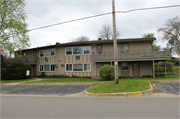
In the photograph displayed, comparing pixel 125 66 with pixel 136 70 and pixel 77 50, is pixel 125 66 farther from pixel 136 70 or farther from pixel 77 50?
pixel 77 50

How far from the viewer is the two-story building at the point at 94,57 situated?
Answer: 20131 millimetres

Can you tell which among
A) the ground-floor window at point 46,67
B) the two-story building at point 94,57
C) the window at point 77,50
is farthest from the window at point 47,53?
the window at point 77,50

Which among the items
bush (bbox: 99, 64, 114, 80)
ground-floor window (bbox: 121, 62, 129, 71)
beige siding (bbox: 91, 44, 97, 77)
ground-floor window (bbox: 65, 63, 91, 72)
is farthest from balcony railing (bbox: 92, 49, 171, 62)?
bush (bbox: 99, 64, 114, 80)

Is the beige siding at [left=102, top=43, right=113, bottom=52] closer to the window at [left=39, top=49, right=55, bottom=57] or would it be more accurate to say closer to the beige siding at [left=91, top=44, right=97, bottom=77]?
the beige siding at [left=91, top=44, right=97, bottom=77]

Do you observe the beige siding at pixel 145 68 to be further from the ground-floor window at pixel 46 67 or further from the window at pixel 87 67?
the ground-floor window at pixel 46 67

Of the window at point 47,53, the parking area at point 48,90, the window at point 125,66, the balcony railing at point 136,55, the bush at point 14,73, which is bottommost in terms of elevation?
the parking area at point 48,90

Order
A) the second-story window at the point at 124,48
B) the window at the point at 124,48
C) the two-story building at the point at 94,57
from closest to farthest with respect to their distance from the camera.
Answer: the two-story building at the point at 94,57
the window at the point at 124,48
the second-story window at the point at 124,48

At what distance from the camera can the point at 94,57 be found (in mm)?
21828

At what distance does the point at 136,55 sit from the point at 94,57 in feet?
20.5

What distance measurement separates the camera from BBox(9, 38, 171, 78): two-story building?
2013 centimetres

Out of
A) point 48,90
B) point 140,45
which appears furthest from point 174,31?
point 48,90

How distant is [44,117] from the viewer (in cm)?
490

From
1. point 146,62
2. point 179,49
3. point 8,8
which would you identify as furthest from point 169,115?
point 179,49

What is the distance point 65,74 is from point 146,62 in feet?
44.5
